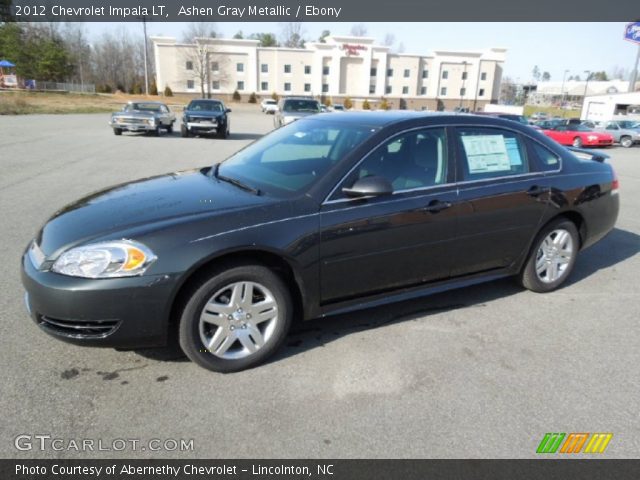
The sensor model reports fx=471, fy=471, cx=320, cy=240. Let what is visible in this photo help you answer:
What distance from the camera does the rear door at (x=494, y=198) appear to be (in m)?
3.80

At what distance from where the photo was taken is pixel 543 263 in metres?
4.46

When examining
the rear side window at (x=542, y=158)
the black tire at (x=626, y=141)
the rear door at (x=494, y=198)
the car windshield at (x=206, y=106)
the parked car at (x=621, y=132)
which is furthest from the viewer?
the black tire at (x=626, y=141)

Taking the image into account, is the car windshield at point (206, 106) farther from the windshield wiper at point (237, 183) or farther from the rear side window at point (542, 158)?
the rear side window at point (542, 158)

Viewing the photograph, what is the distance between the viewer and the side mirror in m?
3.16

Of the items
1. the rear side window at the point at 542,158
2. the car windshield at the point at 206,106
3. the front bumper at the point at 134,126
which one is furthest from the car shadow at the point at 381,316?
the front bumper at the point at 134,126

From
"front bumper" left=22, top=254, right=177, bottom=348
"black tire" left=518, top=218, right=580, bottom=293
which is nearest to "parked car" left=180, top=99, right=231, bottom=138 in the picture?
"black tire" left=518, top=218, right=580, bottom=293

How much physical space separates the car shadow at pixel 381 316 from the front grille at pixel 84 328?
53 cm

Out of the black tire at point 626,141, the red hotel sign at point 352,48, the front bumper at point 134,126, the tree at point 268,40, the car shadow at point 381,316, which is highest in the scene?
the tree at point 268,40

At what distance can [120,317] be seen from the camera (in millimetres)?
2730

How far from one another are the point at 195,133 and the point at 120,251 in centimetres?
1909

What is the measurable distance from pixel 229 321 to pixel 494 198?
2364 mm

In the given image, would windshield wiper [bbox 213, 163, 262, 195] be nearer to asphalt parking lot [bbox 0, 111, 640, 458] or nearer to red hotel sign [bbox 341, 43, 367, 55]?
asphalt parking lot [bbox 0, 111, 640, 458]
